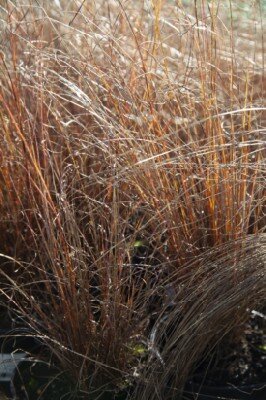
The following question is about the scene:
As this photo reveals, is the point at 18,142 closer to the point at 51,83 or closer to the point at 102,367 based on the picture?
the point at 51,83

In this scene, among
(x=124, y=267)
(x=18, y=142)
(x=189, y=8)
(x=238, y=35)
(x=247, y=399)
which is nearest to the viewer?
(x=247, y=399)

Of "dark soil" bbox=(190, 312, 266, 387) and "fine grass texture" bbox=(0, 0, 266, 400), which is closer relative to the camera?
"fine grass texture" bbox=(0, 0, 266, 400)

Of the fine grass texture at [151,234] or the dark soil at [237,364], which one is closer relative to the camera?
the fine grass texture at [151,234]

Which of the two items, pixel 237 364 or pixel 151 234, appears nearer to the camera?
pixel 151 234

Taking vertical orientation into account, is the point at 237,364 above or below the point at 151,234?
below

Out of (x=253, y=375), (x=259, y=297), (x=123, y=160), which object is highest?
(x=123, y=160)

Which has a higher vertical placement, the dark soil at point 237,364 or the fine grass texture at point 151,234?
the fine grass texture at point 151,234

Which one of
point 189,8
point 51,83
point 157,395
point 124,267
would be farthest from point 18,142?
point 189,8

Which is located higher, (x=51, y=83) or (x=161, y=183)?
(x=51, y=83)

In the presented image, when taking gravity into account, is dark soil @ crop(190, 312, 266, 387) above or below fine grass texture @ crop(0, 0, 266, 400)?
below

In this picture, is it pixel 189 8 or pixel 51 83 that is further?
pixel 189 8

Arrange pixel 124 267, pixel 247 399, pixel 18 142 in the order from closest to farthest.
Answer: pixel 247 399
pixel 124 267
pixel 18 142
